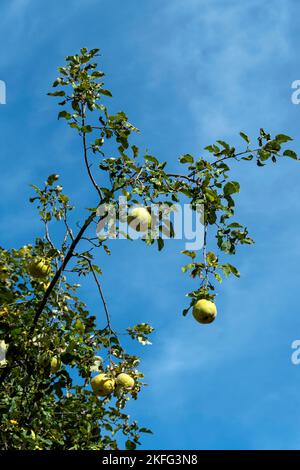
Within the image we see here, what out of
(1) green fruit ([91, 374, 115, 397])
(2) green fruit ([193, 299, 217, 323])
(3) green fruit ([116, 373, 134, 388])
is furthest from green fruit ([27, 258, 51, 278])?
(2) green fruit ([193, 299, 217, 323])

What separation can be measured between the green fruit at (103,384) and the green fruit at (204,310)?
1.06 meters

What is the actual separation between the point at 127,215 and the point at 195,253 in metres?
0.67

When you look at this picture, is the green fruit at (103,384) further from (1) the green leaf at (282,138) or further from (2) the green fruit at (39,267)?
(1) the green leaf at (282,138)

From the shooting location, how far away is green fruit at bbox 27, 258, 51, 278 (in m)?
5.71

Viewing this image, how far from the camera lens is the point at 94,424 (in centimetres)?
635

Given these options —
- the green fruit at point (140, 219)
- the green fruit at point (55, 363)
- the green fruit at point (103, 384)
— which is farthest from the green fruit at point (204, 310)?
the green fruit at point (55, 363)

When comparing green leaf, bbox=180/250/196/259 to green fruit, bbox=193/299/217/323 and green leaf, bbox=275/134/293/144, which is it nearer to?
green fruit, bbox=193/299/217/323

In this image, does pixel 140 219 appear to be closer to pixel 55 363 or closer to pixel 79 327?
pixel 79 327

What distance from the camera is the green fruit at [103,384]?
17.4 feet

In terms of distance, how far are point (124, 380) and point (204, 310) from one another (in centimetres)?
108

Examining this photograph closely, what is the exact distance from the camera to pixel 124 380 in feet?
Answer: 17.4

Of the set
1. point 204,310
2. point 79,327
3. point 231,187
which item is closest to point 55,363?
point 79,327

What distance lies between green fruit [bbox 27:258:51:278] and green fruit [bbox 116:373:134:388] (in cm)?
126
